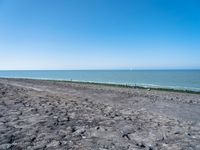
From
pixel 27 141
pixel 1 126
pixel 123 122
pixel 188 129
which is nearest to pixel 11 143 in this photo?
pixel 27 141

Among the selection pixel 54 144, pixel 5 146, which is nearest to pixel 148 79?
pixel 54 144

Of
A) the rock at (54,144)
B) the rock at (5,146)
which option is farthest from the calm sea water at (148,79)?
the rock at (5,146)

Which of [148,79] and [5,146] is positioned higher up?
[5,146]

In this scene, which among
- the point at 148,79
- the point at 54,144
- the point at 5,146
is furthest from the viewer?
the point at 148,79

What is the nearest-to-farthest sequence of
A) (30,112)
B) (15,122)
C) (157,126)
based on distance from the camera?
(15,122), (157,126), (30,112)

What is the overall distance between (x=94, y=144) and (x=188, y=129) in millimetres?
3227

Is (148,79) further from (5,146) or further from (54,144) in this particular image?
(5,146)

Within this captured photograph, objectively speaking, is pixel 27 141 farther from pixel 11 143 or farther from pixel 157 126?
pixel 157 126

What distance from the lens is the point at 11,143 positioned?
161 inches

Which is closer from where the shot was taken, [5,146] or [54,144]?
[5,146]

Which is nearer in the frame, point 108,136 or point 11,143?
point 11,143

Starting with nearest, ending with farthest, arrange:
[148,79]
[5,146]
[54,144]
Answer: [5,146], [54,144], [148,79]

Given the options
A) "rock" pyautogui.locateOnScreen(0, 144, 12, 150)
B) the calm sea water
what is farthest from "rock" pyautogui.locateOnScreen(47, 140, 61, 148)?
the calm sea water

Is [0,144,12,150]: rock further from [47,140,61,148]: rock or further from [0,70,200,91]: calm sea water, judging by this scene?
[0,70,200,91]: calm sea water
